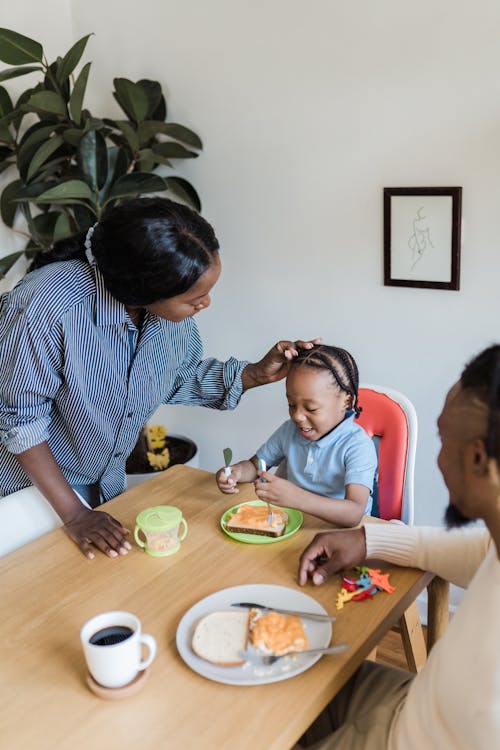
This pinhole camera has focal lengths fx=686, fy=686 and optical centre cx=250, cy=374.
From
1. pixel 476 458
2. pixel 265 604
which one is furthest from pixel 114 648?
pixel 476 458

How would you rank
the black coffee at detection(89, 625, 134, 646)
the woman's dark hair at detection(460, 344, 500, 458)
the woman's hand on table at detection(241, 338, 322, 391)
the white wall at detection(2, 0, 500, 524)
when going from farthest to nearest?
the white wall at detection(2, 0, 500, 524) < the woman's hand on table at detection(241, 338, 322, 391) < the black coffee at detection(89, 625, 134, 646) < the woman's dark hair at detection(460, 344, 500, 458)

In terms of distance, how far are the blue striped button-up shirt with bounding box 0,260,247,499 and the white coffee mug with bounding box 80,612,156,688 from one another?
22.5 inches

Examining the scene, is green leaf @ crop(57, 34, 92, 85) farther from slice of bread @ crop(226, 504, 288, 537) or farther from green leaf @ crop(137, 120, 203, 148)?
slice of bread @ crop(226, 504, 288, 537)

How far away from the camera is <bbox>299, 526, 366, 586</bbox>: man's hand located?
1.28 m

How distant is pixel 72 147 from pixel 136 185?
0.29m

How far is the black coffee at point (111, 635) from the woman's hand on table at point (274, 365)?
76 cm

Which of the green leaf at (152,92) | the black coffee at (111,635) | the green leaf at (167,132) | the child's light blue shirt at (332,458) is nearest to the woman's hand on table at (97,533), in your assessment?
the black coffee at (111,635)

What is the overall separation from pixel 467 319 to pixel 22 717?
1.67 m

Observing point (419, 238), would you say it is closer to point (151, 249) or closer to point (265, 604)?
point (151, 249)

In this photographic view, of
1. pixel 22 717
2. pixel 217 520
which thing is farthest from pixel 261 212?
pixel 22 717

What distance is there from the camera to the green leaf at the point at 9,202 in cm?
261

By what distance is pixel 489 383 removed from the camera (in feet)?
2.83

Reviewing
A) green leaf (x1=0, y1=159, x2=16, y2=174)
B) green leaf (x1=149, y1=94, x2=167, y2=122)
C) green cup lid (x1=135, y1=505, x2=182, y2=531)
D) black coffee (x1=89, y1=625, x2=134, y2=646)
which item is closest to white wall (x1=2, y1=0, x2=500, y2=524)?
green leaf (x1=149, y1=94, x2=167, y2=122)

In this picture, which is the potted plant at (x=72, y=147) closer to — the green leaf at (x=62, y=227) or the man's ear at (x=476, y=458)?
the green leaf at (x=62, y=227)
